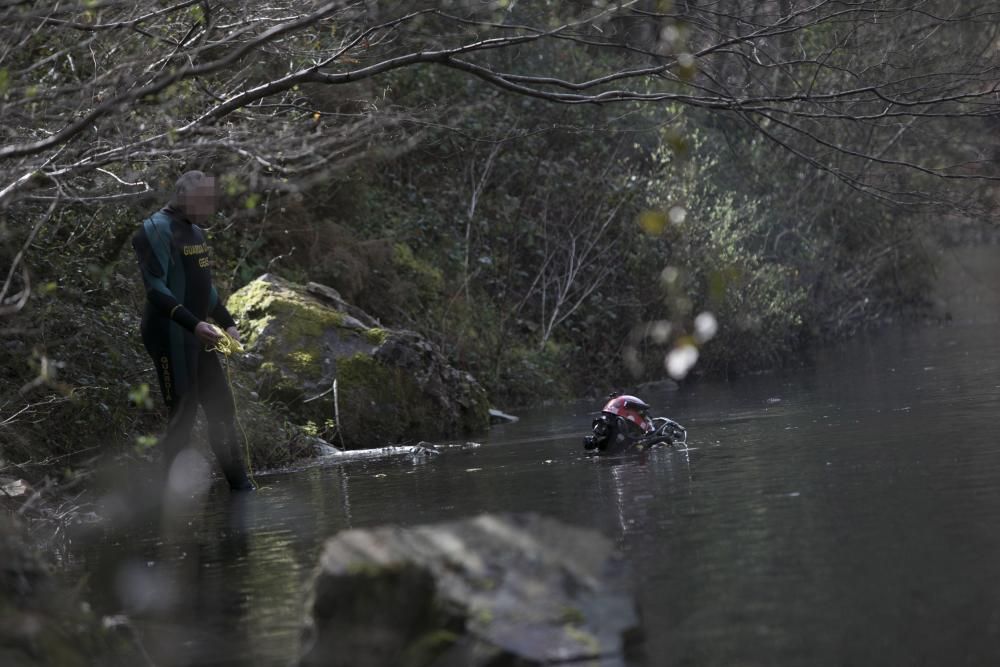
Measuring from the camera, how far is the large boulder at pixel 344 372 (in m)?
16.2

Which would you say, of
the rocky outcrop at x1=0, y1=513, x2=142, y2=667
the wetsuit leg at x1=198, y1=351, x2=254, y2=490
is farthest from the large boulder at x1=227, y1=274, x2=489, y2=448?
the rocky outcrop at x1=0, y1=513, x2=142, y2=667

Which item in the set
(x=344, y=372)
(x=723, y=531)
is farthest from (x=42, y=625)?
(x=344, y=372)

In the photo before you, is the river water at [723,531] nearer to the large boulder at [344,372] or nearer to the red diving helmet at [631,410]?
the red diving helmet at [631,410]

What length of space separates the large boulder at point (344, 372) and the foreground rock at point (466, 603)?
10412mm

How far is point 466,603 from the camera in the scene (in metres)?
5.23

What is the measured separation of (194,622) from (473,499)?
3.62 m

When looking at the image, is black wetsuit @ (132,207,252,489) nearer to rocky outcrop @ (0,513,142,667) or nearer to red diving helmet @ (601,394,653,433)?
red diving helmet @ (601,394,653,433)

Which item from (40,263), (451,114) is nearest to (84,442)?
(40,263)

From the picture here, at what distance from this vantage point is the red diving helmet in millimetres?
12602

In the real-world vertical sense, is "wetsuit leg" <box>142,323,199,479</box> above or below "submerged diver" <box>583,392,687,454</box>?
above

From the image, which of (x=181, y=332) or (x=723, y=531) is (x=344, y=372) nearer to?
(x=181, y=332)

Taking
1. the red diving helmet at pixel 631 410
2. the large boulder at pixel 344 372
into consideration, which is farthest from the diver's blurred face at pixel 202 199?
the large boulder at pixel 344 372

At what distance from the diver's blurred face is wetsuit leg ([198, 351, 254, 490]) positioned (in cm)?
113

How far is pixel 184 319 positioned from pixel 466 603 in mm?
6649
